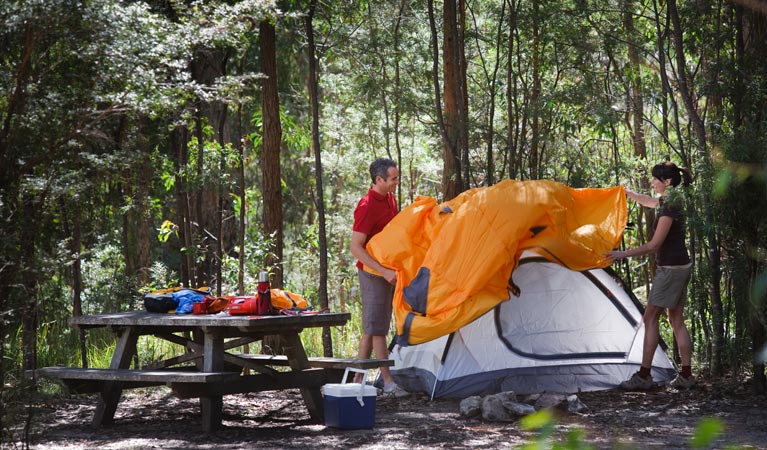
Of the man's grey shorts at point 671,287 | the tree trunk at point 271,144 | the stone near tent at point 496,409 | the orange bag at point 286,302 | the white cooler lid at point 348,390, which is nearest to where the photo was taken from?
the white cooler lid at point 348,390

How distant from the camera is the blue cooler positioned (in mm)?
5355

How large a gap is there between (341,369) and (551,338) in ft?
6.65

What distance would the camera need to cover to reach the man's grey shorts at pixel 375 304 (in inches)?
257

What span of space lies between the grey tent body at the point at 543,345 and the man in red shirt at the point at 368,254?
0.66 m

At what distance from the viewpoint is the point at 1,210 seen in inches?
162

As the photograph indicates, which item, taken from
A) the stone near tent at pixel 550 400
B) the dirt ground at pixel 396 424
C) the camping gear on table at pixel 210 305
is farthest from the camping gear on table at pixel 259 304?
the stone near tent at pixel 550 400

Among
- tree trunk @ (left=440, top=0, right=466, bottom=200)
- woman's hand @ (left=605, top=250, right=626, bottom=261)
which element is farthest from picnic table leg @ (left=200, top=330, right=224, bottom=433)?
tree trunk @ (left=440, top=0, right=466, bottom=200)

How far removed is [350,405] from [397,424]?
16.9 inches

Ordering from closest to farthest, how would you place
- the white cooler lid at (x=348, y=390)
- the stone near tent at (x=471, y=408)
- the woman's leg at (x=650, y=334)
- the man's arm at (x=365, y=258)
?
1. the white cooler lid at (x=348, y=390)
2. the stone near tent at (x=471, y=408)
3. the man's arm at (x=365, y=258)
4. the woman's leg at (x=650, y=334)

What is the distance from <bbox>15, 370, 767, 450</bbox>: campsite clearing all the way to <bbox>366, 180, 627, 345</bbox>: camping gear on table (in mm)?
742

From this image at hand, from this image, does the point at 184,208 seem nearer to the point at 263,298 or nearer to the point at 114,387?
the point at 114,387

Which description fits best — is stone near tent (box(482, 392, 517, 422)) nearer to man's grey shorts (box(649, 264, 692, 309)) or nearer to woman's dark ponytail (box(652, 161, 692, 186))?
man's grey shorts (box(649, 264, 692, 309))

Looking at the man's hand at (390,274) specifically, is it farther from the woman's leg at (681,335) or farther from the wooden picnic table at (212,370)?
the woman's leg at (681,335)

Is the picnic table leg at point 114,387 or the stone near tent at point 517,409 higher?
the picnic table leg at point 114,387
